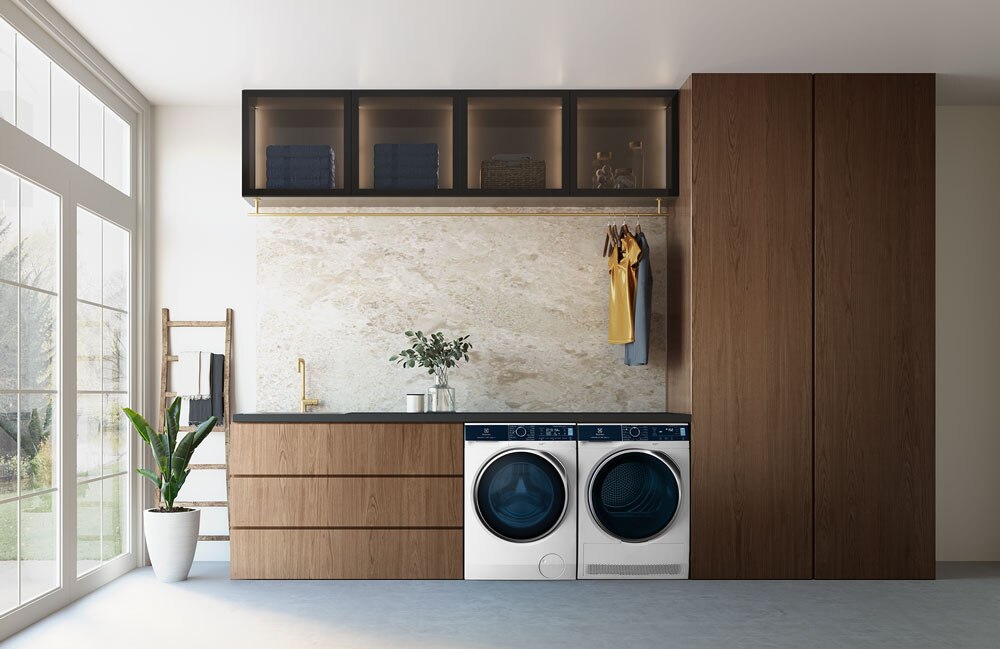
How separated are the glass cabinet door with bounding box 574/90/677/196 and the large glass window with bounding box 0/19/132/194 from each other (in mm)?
2551

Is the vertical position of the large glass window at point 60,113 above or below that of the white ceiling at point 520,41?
below

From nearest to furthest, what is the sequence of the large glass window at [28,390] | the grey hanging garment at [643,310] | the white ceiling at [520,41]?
the large glass window at [28,390] < the white ceiling at [520,41] < the grey hanging garment at [643,310]

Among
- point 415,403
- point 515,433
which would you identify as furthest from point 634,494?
point 415,403

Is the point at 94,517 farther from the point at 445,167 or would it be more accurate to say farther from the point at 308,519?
the point at 445,167

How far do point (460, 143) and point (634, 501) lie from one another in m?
2.19

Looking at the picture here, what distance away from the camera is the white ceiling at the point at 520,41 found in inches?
157

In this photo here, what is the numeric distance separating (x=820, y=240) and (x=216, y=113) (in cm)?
358

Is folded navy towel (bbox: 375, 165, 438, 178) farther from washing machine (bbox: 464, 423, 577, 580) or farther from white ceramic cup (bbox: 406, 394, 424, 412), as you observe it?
washing machine (bbox: 464, 423, 577, 580)

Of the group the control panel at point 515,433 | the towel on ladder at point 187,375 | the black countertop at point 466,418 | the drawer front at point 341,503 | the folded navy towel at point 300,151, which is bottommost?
the drawer front at point 341,503

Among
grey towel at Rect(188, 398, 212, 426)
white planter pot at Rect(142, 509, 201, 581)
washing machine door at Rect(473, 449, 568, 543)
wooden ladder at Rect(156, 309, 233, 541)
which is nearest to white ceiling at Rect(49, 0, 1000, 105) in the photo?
wooden ladder at Rect(156, 309, 233, 541)

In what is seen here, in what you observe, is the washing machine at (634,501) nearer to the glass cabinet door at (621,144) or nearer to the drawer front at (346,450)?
the drawer front at (346,450)

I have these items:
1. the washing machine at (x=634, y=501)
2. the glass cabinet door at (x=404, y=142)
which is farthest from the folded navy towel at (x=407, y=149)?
the washing machine at (x=634, y=501)

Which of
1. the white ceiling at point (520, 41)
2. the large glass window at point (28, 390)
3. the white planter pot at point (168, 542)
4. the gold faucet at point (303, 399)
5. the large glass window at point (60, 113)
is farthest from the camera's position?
the gold faucet at point (303, 399)

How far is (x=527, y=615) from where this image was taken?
13.2 feet
